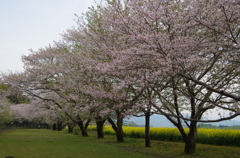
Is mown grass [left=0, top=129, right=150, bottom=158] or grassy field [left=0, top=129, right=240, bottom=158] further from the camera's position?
grassy field [left=0, top=129, right=240, bottom=158]

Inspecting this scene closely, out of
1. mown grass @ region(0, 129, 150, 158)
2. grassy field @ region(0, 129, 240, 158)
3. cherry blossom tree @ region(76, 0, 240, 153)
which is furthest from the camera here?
grassy field @ region(0, 129, 240, 158)

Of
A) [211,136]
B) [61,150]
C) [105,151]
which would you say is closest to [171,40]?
[105,151]

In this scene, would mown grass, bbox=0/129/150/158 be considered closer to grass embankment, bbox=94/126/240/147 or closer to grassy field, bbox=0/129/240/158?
grassy field, bbox=0/129/240/158

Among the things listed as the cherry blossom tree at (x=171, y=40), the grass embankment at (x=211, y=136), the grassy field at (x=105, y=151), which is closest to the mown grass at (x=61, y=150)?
the grassy field at (x=105, y=151)

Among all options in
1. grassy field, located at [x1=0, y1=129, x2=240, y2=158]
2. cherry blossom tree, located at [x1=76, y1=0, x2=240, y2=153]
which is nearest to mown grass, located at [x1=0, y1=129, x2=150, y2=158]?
grassy field, located at [x1=0, y1=129, x2=240, y2=158]

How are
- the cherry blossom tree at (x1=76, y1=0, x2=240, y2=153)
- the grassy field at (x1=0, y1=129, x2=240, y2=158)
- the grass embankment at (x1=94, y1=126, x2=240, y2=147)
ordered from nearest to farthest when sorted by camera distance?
the cherry blossom tree at (x1=76, y1=0, x2=240, y2=153)
the grassy field at (x1=0, y1=129, x2=240, y2=158)
the grass embankment at (x1=94, y1=126, x2=240, y2=147)

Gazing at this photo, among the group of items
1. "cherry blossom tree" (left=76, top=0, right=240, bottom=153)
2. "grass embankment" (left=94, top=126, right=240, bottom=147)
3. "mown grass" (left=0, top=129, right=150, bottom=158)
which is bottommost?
"mown grass" (left=0, top=129, right=150, bottom=158)

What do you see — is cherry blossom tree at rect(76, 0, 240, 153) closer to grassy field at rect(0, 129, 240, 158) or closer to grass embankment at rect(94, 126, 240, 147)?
grassy field at rect(0, 129, 240, 158)

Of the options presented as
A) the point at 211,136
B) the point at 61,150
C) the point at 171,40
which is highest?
the point at 171,40

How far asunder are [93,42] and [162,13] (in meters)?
5.84

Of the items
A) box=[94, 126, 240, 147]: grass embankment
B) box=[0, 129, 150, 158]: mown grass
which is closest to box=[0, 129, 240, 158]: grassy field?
box=[0, 129, 150, 158]: mown grass

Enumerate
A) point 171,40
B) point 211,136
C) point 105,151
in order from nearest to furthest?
point 171,40
point 105,151
point 211,136

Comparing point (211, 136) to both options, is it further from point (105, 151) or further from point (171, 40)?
point (171, 40)

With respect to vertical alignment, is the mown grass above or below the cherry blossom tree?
below
